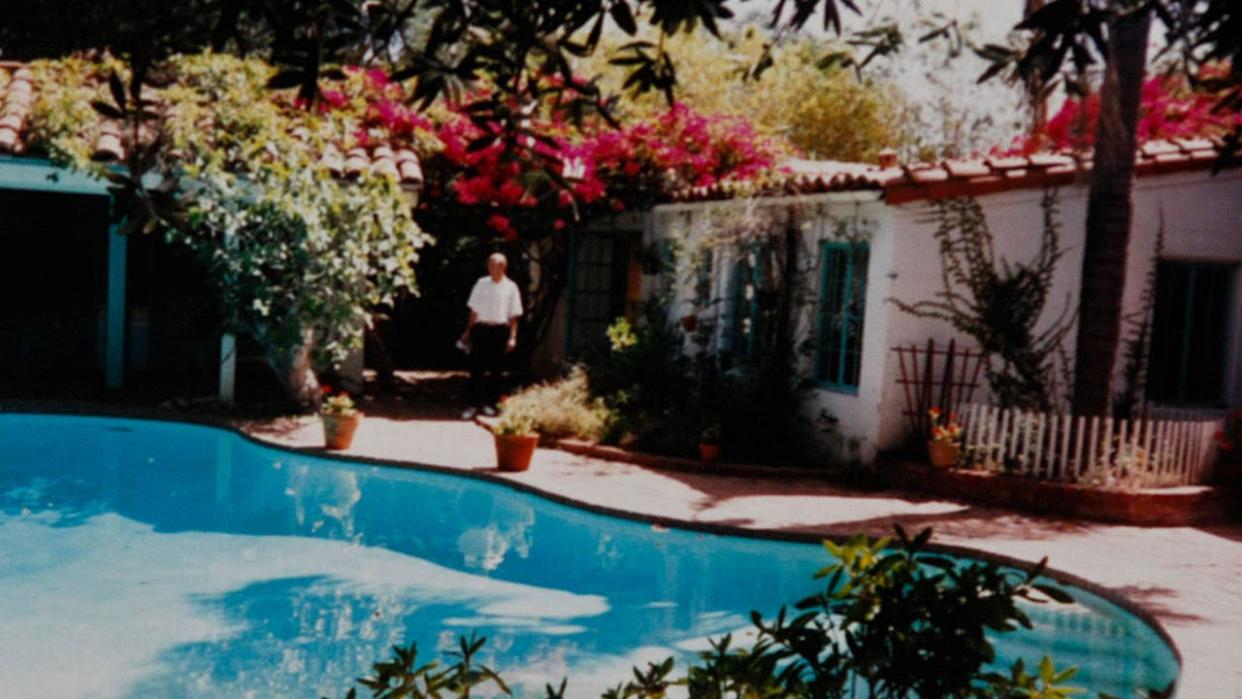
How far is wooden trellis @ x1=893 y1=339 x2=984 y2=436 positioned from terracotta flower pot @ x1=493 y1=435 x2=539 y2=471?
373 cm

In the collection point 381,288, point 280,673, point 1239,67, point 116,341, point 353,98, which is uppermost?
point 353,98

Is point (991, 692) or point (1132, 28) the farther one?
point (1132, 28)

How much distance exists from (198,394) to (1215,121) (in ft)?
43.7

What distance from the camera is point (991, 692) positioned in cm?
282

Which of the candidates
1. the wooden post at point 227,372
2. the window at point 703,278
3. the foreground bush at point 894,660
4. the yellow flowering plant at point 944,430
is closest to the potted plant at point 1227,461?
the yellow flowering plant at point 944,430

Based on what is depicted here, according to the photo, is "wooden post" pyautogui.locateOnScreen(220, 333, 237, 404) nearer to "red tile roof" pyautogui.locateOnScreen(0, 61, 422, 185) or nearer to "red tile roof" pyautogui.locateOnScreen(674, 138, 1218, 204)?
"red tile roof" pyautogui.locateOnScreen(0, 61, 422, 185)

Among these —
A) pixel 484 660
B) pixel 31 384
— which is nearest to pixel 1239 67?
pixel 484 660

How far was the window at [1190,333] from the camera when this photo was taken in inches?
500

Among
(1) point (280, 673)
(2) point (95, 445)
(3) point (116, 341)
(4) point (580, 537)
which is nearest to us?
(1) point (280, 673)

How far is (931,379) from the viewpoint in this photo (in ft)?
38.1

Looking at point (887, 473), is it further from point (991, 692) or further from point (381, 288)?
point (991, 692)

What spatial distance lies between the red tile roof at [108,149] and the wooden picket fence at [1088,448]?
730 centimetres

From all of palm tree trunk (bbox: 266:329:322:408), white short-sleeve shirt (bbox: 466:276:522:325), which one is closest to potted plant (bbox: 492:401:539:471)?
white short-sleeve shirt (bbox: 466:276:522:325)

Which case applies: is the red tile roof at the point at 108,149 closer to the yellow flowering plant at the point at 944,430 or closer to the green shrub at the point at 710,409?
the green shrub at the point at 710,409
